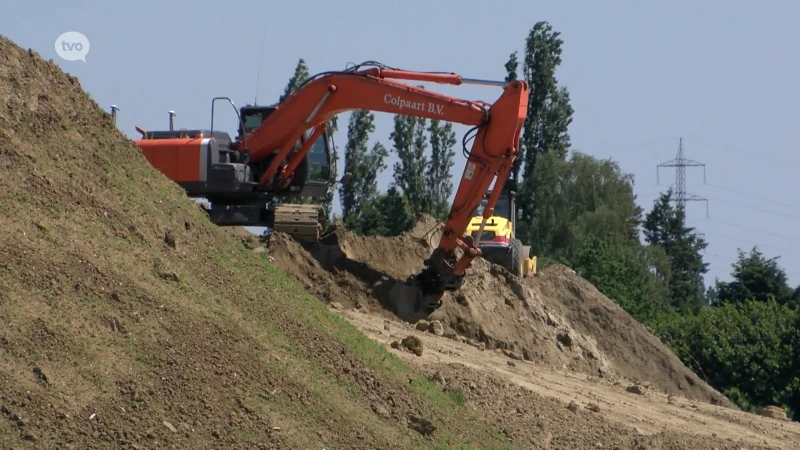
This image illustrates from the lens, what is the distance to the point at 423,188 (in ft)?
190

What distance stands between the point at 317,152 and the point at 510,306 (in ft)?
15.6

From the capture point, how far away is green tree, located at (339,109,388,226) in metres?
54.7

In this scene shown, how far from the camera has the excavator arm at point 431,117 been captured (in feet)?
68.8

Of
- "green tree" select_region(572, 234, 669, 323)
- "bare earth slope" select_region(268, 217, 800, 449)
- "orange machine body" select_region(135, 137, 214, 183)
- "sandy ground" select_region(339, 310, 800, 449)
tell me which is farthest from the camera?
"green tree" select_region(572, 234, 669, 323)

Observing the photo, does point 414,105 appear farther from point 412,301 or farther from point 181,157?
point 181,157

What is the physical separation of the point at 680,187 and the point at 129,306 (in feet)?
219

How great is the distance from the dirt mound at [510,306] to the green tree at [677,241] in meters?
45.0

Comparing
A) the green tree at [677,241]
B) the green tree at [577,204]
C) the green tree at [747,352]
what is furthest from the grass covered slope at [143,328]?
the green tree at [677,241]

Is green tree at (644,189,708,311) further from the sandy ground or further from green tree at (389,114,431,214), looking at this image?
the sandy ground

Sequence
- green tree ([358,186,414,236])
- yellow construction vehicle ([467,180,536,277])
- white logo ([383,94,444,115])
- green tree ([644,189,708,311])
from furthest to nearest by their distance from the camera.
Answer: green tree ([644,189,708,311]), green tree ([358,186,414,236]), yellow construction vehicle ([467,180,536,277]), white logo ([383,94,444,115])

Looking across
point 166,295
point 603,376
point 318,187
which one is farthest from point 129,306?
point 603,376

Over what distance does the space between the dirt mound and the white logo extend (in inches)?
105

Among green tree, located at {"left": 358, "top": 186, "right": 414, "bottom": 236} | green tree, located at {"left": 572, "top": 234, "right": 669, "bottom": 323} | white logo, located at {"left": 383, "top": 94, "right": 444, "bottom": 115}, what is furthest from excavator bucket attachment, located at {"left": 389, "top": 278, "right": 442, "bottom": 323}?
green tree, located at {"left": 358, "top": 186, "right": 414, "bottom": 236}

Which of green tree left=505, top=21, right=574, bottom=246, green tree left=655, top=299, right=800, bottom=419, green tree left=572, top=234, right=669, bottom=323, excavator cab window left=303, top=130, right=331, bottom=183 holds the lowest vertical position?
green tree left=655, top=299, right=800, bottom=419
